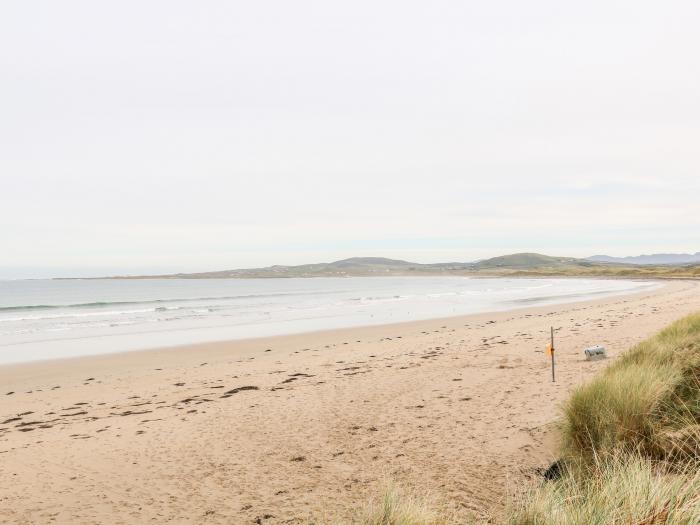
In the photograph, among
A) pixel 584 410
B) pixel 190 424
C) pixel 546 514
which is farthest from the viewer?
pixel 190 424

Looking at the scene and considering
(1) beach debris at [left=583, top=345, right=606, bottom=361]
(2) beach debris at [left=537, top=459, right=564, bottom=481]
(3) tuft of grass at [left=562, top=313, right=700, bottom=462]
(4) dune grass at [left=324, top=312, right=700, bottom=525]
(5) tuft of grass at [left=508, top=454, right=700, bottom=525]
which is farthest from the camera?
(1) beach debris at [left=583, top=345, right=606, bottom=361]

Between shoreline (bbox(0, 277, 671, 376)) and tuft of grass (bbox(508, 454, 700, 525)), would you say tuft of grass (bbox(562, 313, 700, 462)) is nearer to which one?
tuft of grass (bbox(508, 454, 700, 525))

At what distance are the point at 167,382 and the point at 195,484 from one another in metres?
7.69

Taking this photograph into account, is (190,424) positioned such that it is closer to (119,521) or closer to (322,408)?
(322,408)

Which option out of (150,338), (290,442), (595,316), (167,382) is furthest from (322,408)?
(595,316)

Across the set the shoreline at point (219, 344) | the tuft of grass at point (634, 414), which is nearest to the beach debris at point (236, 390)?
the tuft of grass at point (634, 414)

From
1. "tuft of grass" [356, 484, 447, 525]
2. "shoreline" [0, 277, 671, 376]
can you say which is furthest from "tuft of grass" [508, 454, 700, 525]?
"shoreline" [0, 277, 671, 376]

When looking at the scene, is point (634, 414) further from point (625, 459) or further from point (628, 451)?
point (625, 459)

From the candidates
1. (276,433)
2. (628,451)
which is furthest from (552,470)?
(276,433)

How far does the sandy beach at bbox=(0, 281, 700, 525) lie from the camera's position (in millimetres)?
5656

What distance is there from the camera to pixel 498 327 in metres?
23.0

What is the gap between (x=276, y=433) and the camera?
798 centimetres

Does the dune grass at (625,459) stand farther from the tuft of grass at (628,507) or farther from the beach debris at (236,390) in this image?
the beach debris at (236,390)

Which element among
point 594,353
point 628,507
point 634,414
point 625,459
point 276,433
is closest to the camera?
point 628,507
